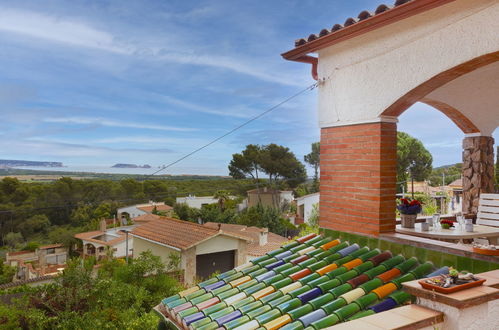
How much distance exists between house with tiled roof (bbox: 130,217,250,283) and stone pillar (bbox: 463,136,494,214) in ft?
38.5

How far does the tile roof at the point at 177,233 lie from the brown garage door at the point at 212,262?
108 cm

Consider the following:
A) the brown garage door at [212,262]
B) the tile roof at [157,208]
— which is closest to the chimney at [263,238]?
the brown garage door at [212,262]

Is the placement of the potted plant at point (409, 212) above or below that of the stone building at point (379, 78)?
below

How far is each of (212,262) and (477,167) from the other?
14.1 m

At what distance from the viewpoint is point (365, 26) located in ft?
10.7

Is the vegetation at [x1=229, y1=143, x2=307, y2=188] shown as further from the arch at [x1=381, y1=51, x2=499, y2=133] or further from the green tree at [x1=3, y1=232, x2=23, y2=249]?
the arch at [x1=381, y1=51, x2=499, y2=133]

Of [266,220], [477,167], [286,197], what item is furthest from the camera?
[286,197]

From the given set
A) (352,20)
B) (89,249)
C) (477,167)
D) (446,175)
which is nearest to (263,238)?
(446,175)

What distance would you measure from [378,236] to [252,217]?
34360 millimetres

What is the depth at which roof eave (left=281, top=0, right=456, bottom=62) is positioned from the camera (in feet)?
9.09

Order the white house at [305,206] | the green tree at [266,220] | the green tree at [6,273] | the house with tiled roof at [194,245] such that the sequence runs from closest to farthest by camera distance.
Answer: the house with tiled roof at [194,245], the green tree at [6,273], the green tree at [266,220], the white house at [305,206]

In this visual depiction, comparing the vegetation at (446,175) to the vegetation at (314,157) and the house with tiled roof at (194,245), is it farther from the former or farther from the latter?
the house with tiled roof at (194,245)

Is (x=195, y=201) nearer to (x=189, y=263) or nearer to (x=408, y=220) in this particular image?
(x=189, y=263)

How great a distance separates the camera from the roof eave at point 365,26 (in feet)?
9.09
